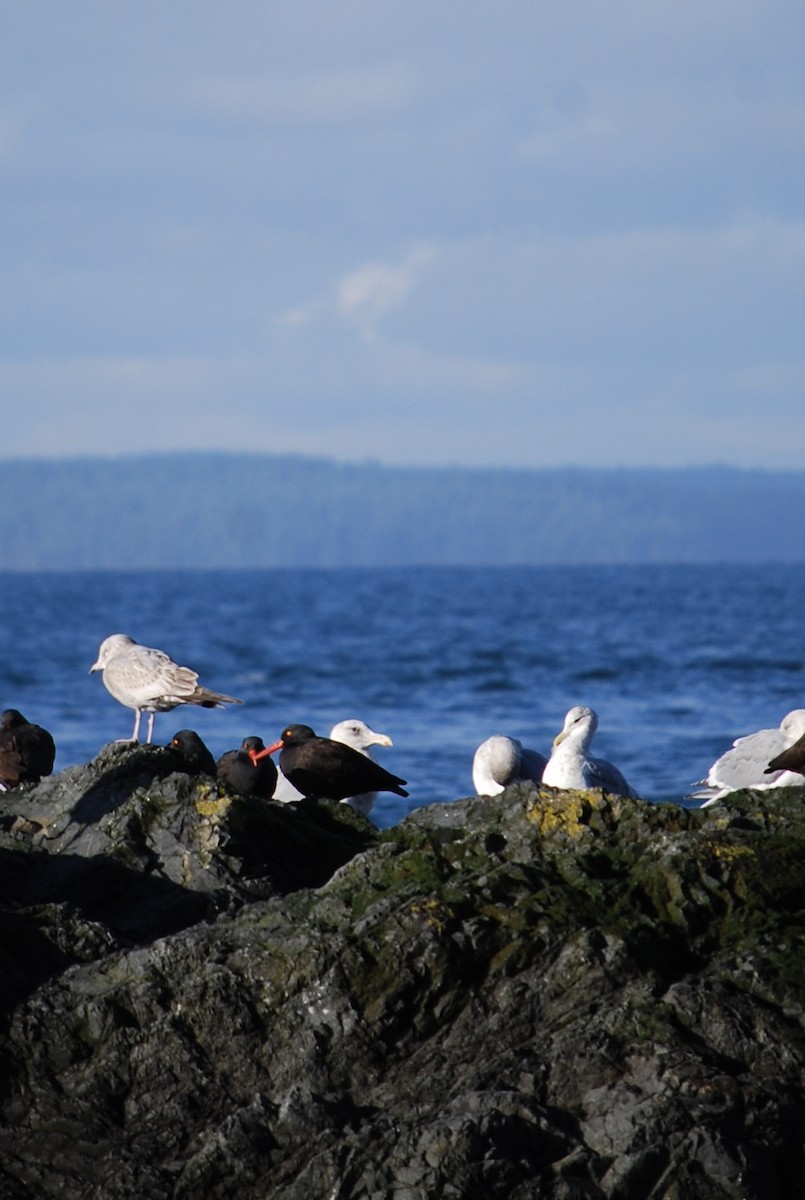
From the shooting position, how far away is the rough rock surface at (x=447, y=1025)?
5.01 metres

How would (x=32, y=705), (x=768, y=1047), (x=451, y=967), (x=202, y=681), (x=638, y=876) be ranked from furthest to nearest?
(x=202, y=681) → (x=32, y=705) → (x=638, y=876) → (x=451, y=967) → (x=768, y=1047)

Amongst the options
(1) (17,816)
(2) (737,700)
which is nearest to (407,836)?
(1) (17,816)

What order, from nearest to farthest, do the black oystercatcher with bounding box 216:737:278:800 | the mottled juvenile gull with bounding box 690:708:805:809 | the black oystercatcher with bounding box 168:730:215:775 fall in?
the black oystercatcher with bounding box 168:730:215:775
the black oystercatcher with bounding box 216:737:278:800
the mottled juvenile gull with bounding box 690:708:805:809

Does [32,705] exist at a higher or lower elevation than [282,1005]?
lower

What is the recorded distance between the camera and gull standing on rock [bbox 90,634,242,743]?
515 inches

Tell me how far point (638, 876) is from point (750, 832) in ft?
1.86

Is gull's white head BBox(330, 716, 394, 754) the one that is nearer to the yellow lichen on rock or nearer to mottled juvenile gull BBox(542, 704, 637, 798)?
mottled juvenile gull BBox(542, 704, 637, 798)

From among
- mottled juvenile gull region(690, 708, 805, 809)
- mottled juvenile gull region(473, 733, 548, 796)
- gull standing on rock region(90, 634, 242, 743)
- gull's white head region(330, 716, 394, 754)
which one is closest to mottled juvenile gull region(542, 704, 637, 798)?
mottled juvenile gull region(473, 733, 548, 796)

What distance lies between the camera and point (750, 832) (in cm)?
641

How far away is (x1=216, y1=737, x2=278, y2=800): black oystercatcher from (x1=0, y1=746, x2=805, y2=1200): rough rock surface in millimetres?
2891

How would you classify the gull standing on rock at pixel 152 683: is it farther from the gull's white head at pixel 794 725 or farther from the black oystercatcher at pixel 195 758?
the gull's white head at pixel 794 725

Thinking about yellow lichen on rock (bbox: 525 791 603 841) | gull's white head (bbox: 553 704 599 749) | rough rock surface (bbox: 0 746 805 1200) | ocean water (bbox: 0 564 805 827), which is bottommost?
ocean water (bbox: 0 564 805 827)

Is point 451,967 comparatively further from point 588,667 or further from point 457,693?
point 588,667

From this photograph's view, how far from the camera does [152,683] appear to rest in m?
13.2
